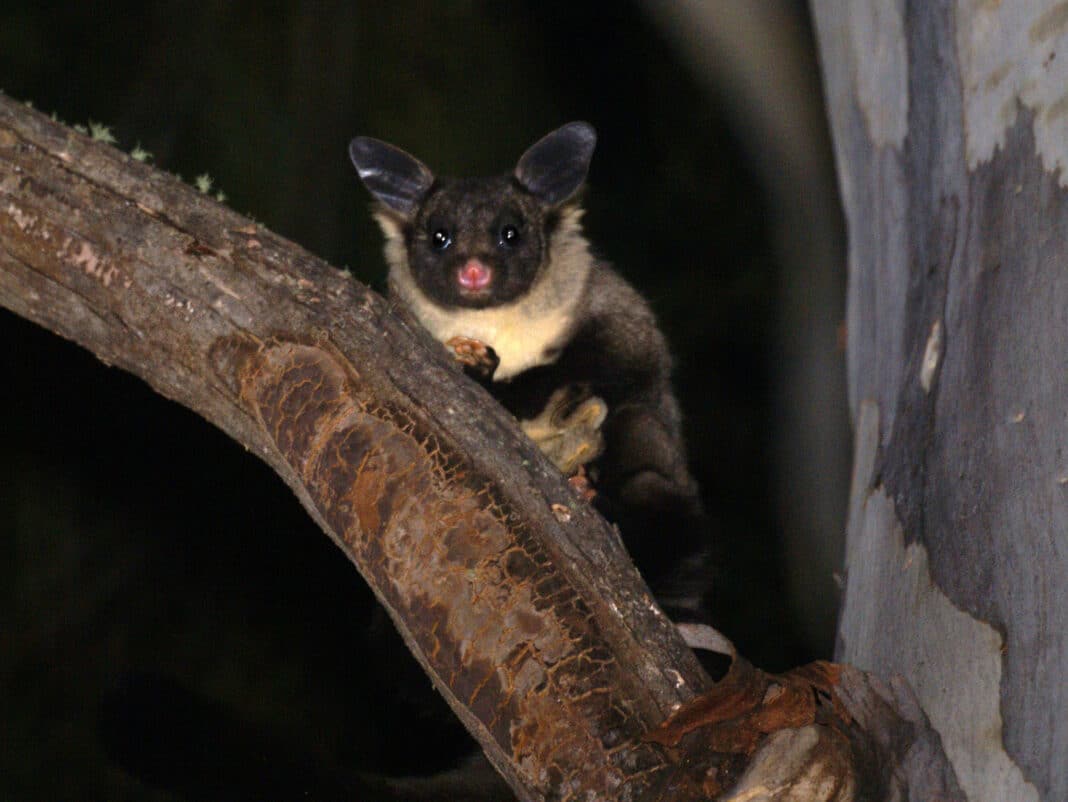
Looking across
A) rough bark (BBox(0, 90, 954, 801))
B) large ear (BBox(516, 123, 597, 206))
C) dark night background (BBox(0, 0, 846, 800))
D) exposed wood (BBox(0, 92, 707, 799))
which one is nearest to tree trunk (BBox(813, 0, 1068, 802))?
rough bark (BBox(0, 90, 954, 801))

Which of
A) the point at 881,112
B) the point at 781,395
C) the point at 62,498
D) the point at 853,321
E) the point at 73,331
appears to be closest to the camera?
the point at 73,331

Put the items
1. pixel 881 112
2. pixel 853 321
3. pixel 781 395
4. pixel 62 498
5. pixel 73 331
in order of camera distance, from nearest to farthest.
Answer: pixel 73 331 → pixel 881 112 → pixel 853 321 → pixel 62 498 → pixel 781 395


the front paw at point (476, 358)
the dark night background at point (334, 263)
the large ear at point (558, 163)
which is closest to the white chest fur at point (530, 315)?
the large ear at point (558, 163)

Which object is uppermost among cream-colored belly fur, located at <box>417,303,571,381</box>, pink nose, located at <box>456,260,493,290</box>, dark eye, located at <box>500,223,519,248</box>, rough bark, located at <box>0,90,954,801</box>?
dark eye, located at <box>500,223,519,248</box>

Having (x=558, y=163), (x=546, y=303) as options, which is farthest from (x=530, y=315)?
(x=558, y=163)

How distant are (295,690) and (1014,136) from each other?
489 cm

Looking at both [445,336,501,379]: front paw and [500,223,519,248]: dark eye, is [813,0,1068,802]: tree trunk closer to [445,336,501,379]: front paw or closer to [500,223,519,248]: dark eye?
[445,336,501,379]: front paw

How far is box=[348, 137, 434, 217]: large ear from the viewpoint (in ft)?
11.0

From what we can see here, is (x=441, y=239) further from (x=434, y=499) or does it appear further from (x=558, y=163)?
(x=434, y=499)

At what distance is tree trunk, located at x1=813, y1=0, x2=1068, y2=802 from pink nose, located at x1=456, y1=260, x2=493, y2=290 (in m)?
1.04

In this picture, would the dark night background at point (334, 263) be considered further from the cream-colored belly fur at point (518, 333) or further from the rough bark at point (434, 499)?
the rough bark at point (434, 499)

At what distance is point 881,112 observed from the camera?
2.74m

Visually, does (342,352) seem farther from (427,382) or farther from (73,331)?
(73,331)

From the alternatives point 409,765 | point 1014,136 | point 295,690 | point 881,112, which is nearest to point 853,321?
point 881,112
